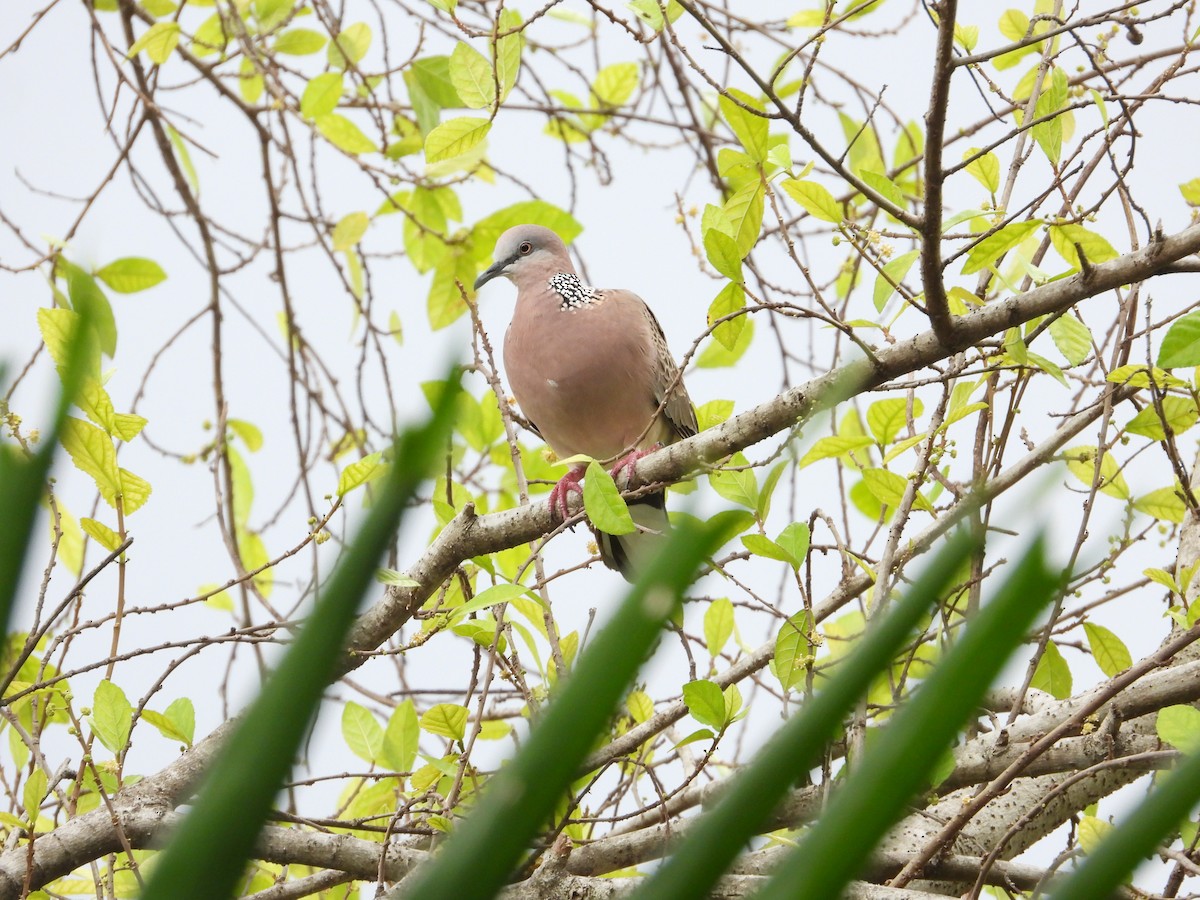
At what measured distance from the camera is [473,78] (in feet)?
7.60

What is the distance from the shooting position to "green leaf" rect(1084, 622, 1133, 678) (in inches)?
92.0

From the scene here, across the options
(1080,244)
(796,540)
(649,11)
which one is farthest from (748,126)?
(796,540)

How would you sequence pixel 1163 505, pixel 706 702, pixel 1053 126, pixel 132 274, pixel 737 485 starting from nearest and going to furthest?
pixel 1053 126 < pixel 706 702 < pixel 737 485 < pixel 1163 505 < pixel 132 274

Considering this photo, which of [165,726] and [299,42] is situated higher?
[299,42]

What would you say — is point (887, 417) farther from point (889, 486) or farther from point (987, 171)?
point (987, 171)

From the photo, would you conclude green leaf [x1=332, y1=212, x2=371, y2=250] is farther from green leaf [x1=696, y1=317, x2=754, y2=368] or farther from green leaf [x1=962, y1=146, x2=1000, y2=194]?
green leaf [x1=962, y1=146, x2=1000, y2=194]

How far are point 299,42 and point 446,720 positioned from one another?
2.05 metres

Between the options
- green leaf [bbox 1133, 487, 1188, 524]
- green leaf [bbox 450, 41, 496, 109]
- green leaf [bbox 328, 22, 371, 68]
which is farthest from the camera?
green leaf [bbox 328, 22, 371, 68]

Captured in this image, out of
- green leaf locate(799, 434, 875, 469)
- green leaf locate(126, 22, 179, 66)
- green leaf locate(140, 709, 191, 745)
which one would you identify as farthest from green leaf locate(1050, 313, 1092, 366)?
green leaf locate(126, 22, 179, 66)

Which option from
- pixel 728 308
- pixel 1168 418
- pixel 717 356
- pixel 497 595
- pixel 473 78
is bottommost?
pixel 497 595

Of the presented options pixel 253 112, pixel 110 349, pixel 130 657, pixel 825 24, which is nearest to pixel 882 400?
pixel 825 24

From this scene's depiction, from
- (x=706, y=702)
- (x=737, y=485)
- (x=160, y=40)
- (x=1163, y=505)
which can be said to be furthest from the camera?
(x=160, y=40)

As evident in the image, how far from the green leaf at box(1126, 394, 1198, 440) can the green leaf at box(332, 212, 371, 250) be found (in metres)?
1.95

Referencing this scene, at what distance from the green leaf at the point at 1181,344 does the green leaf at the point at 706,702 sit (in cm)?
83
